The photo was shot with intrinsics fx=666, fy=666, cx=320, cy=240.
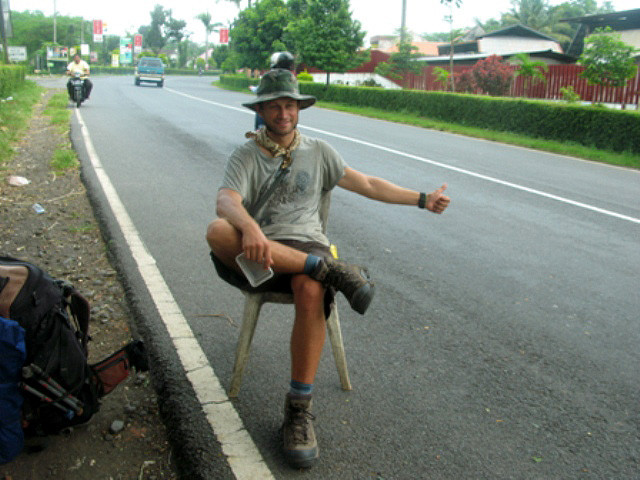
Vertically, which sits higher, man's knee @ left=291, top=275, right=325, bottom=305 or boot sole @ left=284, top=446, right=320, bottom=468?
man's knee @ left=291, top=275, right=325, bottom=305

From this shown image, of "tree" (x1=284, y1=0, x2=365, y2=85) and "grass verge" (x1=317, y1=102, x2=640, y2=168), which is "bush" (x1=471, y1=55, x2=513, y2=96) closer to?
"grass verge" (x1=317, y1=102, x2=640, y2=168)

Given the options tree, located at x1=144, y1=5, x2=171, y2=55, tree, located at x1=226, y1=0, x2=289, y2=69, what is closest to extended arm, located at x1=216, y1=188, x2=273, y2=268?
tree, located at x1=226, y1=0, x2=289, y2=69

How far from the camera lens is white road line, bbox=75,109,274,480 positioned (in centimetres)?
268

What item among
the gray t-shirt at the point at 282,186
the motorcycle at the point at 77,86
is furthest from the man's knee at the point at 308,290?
the motorcycle at the point at 77,86

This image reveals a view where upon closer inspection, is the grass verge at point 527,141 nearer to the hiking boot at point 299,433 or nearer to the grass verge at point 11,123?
the grass verge at point 11,123

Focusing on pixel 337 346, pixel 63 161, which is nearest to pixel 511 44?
pixel 63 161

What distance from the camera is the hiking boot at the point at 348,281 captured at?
2885mm

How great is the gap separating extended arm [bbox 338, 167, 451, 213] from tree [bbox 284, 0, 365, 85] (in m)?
32.2

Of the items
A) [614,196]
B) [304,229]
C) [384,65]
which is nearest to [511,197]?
[614,196]

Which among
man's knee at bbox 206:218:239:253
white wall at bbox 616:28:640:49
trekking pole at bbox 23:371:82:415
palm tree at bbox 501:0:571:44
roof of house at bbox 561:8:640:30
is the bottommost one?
trekking pole at bbox 23:371:82:415

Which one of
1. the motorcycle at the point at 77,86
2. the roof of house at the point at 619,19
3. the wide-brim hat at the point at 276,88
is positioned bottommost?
the wide-brim hat at the point at 276,88

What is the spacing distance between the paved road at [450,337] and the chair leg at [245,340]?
0.11 meters

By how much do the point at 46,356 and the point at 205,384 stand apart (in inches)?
34.5

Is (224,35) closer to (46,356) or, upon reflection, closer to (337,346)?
(337,346)
